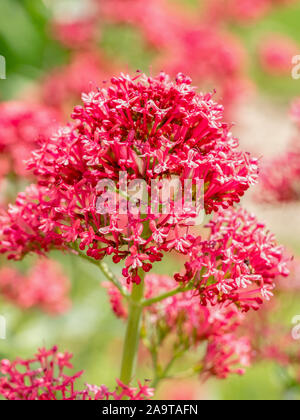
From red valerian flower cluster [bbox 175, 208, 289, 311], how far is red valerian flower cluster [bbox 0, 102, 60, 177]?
1313 millimetres

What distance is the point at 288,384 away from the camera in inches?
100

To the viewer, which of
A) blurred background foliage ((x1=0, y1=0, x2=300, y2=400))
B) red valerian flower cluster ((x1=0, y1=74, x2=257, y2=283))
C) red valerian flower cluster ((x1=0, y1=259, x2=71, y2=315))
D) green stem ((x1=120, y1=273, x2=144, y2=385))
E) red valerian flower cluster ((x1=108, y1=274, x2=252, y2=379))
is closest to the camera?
red valerian flower cluster ((x1=0, y1=74, x2=257, y2=283))

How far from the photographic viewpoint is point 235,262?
150 centimetres

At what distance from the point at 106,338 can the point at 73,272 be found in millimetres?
576

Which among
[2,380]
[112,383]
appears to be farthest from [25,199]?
[112,383]

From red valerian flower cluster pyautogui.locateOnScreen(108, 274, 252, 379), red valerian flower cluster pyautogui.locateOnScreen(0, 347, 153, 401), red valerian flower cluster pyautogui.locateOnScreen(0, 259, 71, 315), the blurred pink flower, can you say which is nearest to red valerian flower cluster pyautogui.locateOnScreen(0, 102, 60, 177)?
red valerian flower cluster pyautogui.locateOnScreen(0, 259, 71, 315)

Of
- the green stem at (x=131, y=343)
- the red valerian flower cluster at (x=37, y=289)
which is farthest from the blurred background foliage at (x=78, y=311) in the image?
the green stem at (x=131, y=343)

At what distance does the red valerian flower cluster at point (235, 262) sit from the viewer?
150 cm

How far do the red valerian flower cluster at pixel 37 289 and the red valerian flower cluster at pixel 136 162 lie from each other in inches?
60.2

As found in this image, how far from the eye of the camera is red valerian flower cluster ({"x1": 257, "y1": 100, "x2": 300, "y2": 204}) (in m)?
2.77

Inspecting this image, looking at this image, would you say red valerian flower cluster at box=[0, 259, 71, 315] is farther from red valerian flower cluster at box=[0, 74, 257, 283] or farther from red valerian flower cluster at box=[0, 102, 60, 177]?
red valerian flower cluster at box=[0, 74, 257, 283]

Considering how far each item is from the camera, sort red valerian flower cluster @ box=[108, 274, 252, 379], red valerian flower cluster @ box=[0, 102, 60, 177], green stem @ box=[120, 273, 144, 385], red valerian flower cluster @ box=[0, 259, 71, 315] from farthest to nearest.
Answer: red valerian flower cluster @ box=[0, 259, 71, 315] < red valerian flower cluster @ box=[0, 102, 60, 177] < red valerian flower cluster @ box=[108, 274, 252, 379] < green stem @ box=[120, 273, 144, 385]

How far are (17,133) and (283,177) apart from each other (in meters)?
1.32
